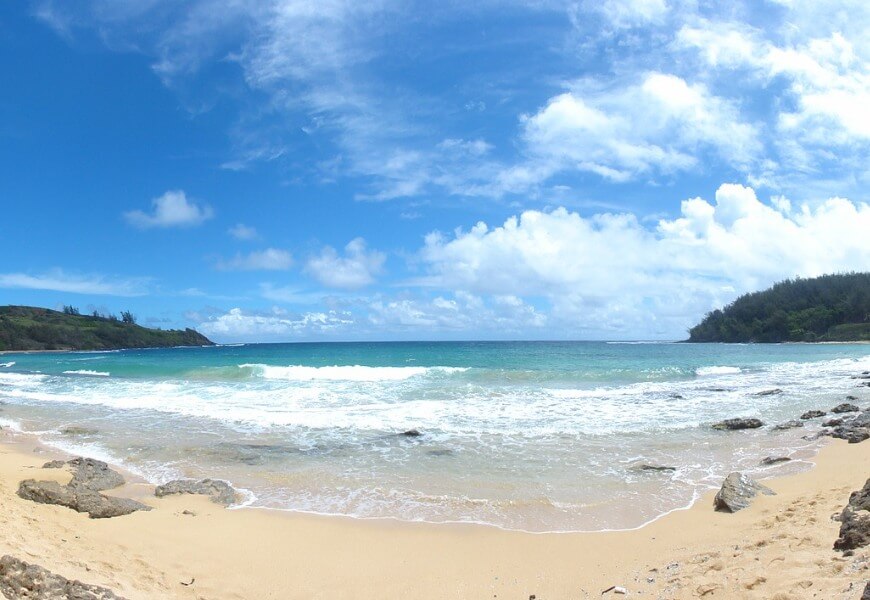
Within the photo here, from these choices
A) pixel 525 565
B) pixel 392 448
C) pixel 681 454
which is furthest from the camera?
pixel 392 448

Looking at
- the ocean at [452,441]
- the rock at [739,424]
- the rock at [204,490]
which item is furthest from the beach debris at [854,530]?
the rock at [739,424]

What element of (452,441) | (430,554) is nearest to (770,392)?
(452,441)

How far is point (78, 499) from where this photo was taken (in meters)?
7.72

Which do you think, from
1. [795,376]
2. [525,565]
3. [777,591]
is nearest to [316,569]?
[525,565]

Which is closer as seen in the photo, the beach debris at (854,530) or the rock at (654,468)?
the beach debris at (854,530)

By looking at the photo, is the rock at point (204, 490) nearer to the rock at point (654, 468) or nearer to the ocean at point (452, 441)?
the ocean at point (452, 441)

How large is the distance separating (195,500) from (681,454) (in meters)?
10.2

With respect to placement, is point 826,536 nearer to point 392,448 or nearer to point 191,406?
point 392,448

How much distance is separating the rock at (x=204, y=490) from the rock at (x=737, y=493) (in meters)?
7.92

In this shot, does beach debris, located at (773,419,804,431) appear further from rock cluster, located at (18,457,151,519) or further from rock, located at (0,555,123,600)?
rock, located at (0,555,123,600)

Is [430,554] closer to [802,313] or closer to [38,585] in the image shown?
[38,585]

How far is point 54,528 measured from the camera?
650cm

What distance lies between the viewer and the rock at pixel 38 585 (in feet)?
13.0

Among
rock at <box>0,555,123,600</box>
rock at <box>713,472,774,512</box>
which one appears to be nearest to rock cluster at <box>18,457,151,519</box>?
rock at <box>0,555,123,600</box>
